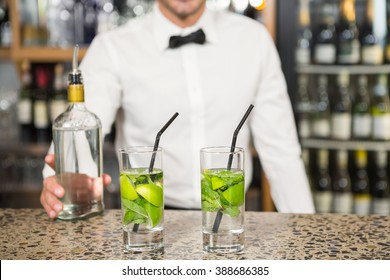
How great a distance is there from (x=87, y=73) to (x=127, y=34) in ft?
0.70

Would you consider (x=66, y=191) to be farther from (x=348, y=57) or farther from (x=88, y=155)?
(x=348, y=57)

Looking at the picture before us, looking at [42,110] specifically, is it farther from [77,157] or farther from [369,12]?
[77,157]

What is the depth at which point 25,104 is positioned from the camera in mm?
3252

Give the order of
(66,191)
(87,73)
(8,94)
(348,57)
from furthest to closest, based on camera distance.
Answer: (8,94) → (348,57) → (87,73) → (66,191)

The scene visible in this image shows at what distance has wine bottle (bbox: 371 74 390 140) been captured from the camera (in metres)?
3.12

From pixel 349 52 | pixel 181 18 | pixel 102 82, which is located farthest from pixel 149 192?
pixel 349 52

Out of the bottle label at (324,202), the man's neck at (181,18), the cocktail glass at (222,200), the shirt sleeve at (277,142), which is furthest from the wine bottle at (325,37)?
the cocktail glass at (222,200)

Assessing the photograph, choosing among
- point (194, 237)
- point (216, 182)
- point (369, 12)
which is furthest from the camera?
point (369, 12)

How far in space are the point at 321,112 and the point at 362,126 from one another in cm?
25

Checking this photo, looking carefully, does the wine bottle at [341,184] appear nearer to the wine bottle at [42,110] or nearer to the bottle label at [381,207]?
the bottle label at [381,207]

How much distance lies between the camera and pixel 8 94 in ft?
11.4
